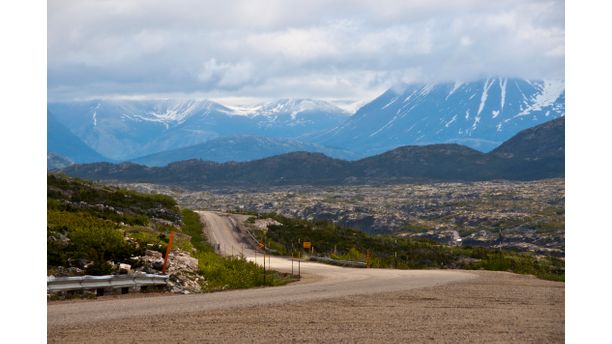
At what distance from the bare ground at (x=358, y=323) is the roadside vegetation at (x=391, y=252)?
23.2 meters

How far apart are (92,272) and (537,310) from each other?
15780mm

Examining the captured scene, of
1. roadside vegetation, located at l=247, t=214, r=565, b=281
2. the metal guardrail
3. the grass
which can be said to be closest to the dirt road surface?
the metal guardrail

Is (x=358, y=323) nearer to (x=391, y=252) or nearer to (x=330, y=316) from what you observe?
(x=330, y=316)

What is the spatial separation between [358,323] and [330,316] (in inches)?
52.7

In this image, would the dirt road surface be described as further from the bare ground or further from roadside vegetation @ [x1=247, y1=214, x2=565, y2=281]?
roadside vegetation @ [x1=247, y1=214, x2=565, y2=281]

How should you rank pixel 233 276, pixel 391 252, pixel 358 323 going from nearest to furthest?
pixel 358 323, pixel 233 276, pixel 391 252

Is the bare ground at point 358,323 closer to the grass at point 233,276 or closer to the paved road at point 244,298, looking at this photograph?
the paved road at point 244,298

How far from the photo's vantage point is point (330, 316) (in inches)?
785

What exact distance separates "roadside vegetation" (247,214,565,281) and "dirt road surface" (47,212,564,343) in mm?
20086

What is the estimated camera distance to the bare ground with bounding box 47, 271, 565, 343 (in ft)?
54.9

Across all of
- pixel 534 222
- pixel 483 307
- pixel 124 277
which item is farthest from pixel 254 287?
pixel 534 222

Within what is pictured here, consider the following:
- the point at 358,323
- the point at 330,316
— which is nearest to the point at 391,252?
the point at 330,316

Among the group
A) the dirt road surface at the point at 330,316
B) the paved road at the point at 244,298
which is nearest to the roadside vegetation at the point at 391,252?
the paved road at the point at 244,298

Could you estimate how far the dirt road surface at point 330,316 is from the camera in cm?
1694
